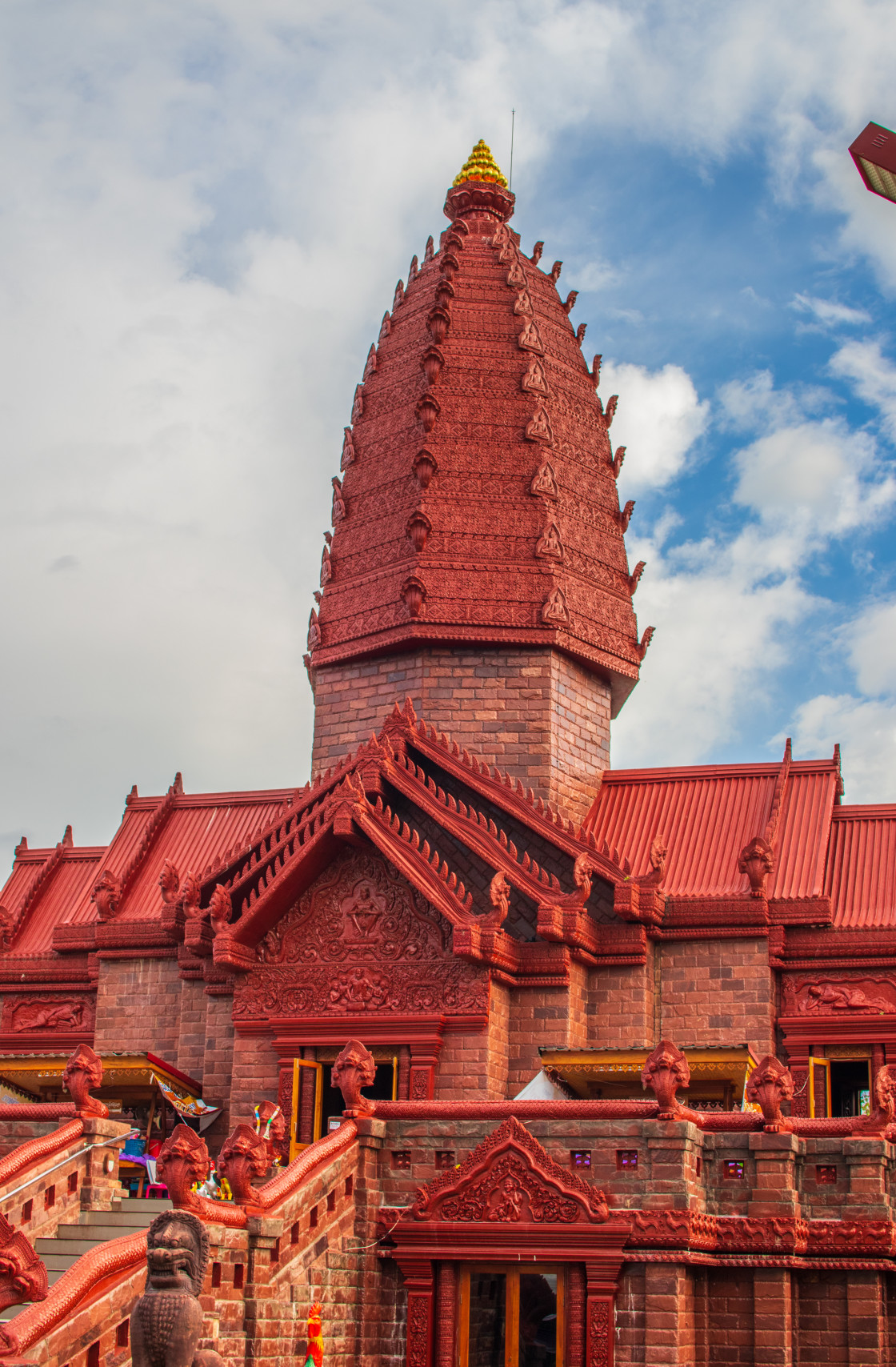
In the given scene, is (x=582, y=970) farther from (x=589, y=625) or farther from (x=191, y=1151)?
(x=191, y=1151)

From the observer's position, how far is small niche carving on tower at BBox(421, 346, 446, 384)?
29.5m

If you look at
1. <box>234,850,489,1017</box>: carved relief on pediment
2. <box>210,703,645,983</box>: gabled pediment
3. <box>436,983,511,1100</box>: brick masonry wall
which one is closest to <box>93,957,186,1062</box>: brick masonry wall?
<box>210,703,645,983</box>: gabled pediment

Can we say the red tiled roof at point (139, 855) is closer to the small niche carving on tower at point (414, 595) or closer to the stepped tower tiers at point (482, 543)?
the stepped tower tiers at point (482, 543)

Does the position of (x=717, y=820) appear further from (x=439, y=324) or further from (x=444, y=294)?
(x=444, y=294)

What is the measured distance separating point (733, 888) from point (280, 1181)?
32.9ft

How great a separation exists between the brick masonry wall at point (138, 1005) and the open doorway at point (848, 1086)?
9868 mm

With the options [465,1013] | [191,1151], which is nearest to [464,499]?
[465,1013]

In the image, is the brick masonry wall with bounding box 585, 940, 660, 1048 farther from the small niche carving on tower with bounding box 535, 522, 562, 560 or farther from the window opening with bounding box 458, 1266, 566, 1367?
the small niche carving on tower with bounding box 535, 522, 562, 560

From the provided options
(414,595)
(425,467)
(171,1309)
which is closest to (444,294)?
(425,467)

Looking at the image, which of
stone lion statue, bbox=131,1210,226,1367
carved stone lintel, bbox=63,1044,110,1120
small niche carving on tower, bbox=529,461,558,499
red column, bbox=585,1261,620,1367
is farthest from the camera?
small niche carving on tower, bbox=529,461,558,499

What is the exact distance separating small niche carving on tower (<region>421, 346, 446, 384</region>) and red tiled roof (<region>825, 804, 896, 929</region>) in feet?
33.8

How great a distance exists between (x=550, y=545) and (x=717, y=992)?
8.04m

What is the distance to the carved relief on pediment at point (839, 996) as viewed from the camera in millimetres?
23594

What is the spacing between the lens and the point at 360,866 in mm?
23141
